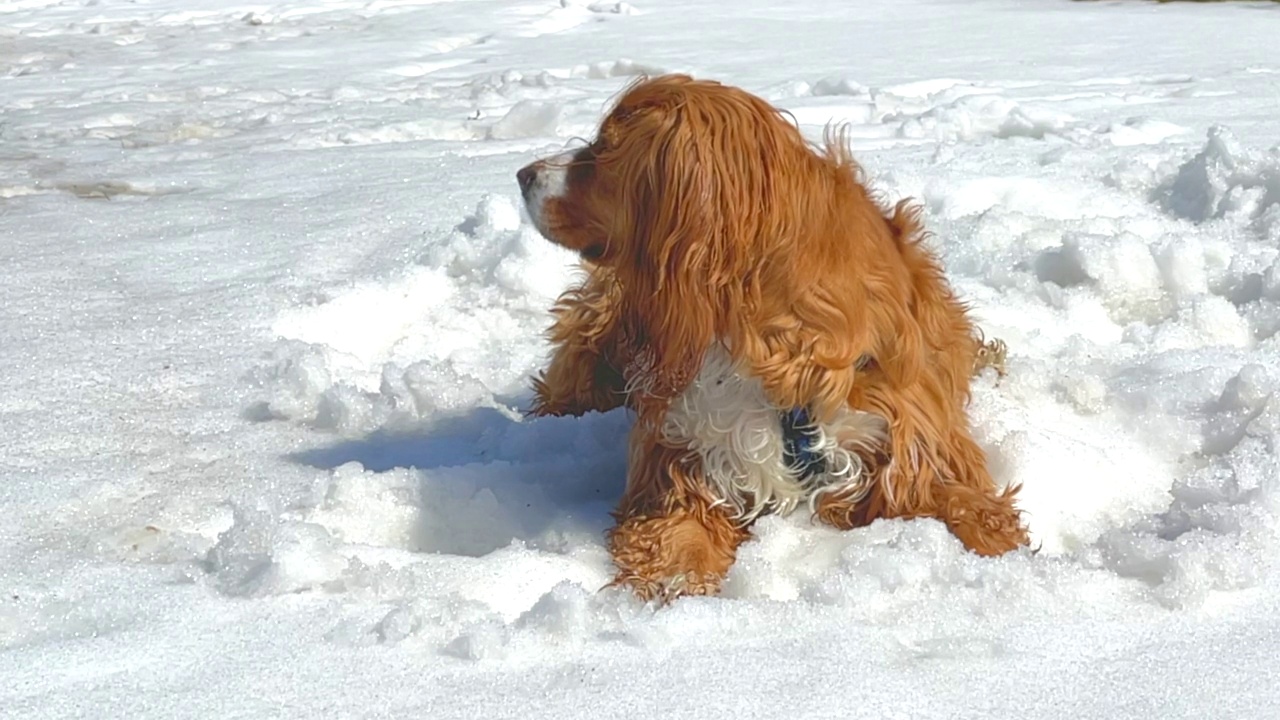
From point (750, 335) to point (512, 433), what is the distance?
1158mm

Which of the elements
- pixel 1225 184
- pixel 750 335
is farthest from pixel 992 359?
pixel 1225 184

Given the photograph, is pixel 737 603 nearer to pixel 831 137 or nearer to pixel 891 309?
pixel 891 309

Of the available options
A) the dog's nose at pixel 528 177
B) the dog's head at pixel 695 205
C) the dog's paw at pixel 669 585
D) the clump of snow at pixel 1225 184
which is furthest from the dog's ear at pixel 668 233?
the clump of snow at pixel 1225 184

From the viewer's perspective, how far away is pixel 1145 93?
8.00 m

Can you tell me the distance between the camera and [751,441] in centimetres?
326

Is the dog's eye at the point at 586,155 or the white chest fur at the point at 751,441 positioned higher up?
the dog's eye at the point at 586,155

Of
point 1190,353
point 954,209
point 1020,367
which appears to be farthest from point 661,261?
point 954,209

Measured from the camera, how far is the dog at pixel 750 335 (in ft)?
9.74

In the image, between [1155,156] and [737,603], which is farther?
[1155,156]

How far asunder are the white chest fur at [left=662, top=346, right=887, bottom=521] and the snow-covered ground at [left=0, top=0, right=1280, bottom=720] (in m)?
0.10

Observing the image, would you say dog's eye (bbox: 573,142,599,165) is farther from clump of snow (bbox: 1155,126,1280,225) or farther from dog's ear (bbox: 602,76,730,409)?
clump of snow (bbox: 1155,126,1280,225)

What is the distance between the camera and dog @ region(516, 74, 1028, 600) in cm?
297

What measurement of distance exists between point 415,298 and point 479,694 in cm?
279

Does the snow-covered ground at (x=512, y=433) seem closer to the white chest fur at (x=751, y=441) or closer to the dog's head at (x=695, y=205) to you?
the white chest fur at (x=751, y=441)
